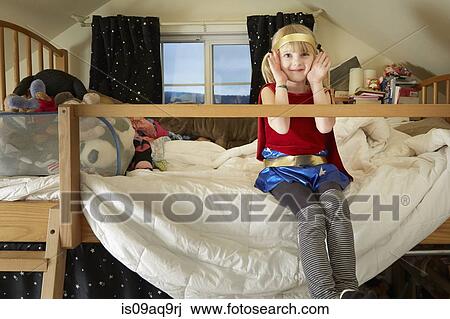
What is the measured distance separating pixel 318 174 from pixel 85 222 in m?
0.42

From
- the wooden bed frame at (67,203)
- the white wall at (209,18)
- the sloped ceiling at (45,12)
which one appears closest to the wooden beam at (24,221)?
the wooden bed frame at (67,203)

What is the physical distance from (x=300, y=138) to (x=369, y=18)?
114cm

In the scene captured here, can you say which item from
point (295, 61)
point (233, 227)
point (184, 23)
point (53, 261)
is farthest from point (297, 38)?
point (184, 23)

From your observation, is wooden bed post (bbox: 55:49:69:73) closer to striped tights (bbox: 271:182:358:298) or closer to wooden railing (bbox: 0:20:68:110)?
wooden railing (bbox: 0:20:68:110)

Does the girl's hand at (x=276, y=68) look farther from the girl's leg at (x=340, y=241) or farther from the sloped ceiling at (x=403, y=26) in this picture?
the sloped ceiling at (x=403, y=26)

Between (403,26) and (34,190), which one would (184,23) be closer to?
(403,26)

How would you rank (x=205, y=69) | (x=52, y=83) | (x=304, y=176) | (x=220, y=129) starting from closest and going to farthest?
(x=304, y=176)
(x=52, y=83)
(x=220, y=129)
(x=205, y=69)

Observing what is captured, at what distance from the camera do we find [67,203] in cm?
87

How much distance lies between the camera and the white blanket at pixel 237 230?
870mm

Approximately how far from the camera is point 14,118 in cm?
102

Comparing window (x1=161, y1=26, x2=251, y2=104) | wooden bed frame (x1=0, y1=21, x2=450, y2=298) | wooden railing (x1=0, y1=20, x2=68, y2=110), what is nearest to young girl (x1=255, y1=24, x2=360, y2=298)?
wooden bed frame (x1=0, y1=21, x2=450, y2=298)

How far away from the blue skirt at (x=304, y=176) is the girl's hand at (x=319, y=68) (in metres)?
0.16
